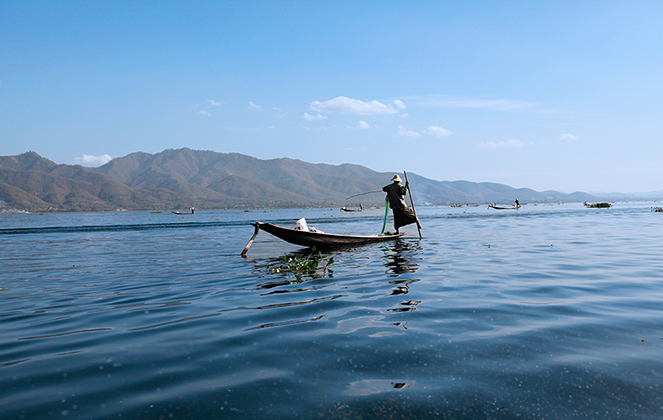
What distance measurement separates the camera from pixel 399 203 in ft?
61.4

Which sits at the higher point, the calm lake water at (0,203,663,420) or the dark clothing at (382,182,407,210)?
the dark clothing at (382,182,407,210)

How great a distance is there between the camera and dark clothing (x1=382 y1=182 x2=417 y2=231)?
18.2 meters

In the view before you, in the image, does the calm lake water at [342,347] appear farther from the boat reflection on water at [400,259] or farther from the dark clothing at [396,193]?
the dark clothing at [396,193]

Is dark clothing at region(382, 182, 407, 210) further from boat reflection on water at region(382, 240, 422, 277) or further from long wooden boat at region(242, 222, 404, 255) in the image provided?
boat reflection on water at region(382, 240, 422, 277)

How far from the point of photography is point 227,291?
882 centimetres

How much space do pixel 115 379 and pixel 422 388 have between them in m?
3.36

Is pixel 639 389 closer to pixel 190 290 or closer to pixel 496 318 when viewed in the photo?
pixel 496 318

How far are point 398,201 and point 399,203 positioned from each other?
214 mm

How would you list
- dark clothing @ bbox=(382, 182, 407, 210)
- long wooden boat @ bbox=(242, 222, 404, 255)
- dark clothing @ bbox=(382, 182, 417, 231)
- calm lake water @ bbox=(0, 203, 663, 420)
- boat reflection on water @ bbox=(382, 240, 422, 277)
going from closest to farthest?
calm lake water @ bbox=(0, 203, 663, 420), boat reflection on water @ bbox=(382, 240, 422, 277), long wooden boat @ bbox=(242, 222, 404, 255), dark clothing @ bbox=(382, 182, 407, 210), dark clothing @ bbox=(382, 182, 417, 231)

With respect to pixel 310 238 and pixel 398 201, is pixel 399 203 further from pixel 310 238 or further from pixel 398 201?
pixel 310 238

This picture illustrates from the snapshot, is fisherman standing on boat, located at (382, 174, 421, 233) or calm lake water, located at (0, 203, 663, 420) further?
fisherman standing on boat, located at (382, 174, 421, 233)

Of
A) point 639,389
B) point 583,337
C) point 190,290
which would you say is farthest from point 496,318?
point 190,290

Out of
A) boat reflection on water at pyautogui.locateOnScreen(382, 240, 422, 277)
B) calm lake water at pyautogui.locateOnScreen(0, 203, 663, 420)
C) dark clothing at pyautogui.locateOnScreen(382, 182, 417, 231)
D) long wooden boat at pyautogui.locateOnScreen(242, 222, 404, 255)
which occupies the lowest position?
boat reflection on water at pyautogui.locateOnScreen(382, 240, 422, 277)

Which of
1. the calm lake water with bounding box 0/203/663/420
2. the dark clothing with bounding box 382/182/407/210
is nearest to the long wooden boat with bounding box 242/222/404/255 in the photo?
the dark clothing with bounding box 382/182/407/210
